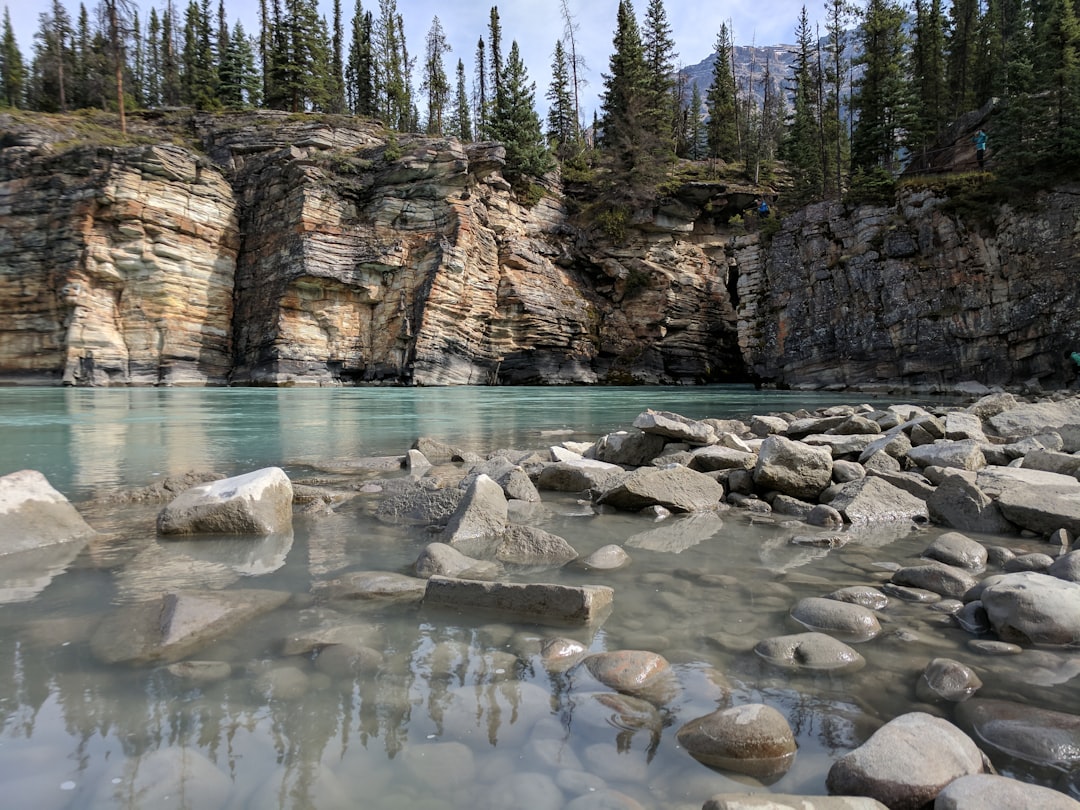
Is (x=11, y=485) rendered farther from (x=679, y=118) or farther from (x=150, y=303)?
(x=679, y=118)

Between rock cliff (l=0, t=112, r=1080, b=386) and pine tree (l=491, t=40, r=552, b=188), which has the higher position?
pine tree (l=491, t=40, r=552, b=188)

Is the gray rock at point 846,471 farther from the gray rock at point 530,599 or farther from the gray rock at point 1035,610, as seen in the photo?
the gray rock at point 530,599

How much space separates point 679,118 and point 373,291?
40.4 meters

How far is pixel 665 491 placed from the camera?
5.90m

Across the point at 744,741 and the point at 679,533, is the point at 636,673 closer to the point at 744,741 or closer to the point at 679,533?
the point at 744,741

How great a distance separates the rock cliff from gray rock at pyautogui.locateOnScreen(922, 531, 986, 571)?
1079 inches

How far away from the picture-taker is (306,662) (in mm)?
2645

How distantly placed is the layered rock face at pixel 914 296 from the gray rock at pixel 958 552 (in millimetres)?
26744

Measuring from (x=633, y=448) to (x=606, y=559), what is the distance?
3929 mm

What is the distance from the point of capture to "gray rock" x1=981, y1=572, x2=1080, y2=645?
279 centimetres

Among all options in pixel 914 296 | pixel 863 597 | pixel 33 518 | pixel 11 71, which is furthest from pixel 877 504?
pixel 11 71

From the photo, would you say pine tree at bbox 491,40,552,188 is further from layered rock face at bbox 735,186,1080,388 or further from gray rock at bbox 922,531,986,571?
gray rock at bbox 922,531,986,571

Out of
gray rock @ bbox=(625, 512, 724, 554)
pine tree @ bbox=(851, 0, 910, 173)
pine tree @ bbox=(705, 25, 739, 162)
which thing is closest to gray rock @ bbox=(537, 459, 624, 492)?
gray rock @ bbox=(625, 512, 724, 554)

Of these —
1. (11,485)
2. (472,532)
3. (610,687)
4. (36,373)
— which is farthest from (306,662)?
(36,373)
